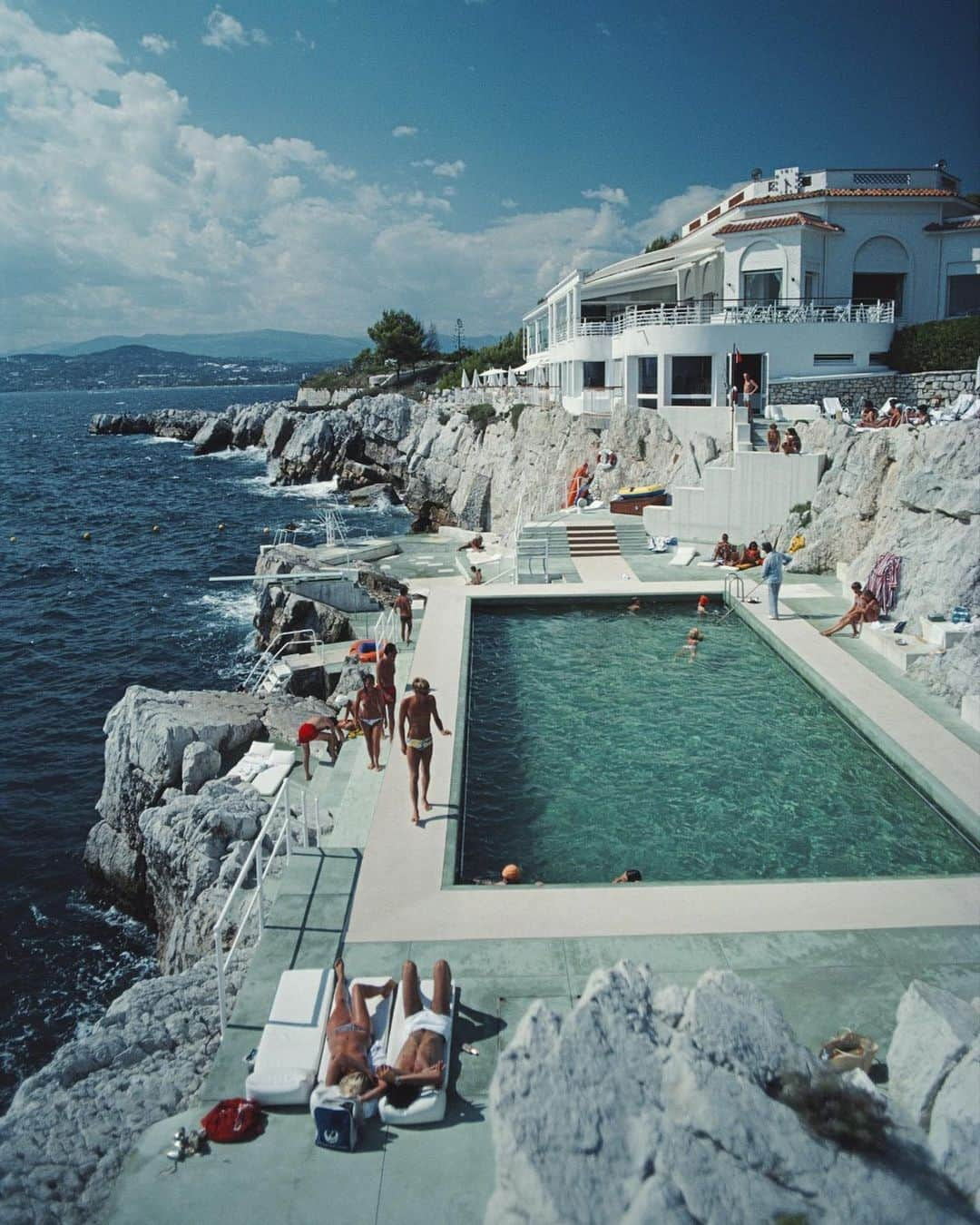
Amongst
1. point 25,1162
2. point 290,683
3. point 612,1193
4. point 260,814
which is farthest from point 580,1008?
point 290,683

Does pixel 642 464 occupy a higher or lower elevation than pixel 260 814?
higher

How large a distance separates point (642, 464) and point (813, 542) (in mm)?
10178

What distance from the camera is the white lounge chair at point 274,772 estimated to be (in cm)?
1291

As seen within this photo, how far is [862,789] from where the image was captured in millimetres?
11656

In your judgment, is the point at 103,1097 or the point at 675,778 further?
the point at 675,778

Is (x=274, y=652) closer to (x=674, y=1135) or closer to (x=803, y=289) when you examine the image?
(x=803, y=289)

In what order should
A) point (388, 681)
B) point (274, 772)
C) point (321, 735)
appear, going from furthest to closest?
point (321, 735)
point (274, 772)
point (388, 681)

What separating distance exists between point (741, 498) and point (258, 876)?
1892 cm

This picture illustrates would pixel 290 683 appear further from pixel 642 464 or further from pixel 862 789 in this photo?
pixel 642 464

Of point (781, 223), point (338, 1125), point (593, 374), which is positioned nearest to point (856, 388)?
point (781, 223)

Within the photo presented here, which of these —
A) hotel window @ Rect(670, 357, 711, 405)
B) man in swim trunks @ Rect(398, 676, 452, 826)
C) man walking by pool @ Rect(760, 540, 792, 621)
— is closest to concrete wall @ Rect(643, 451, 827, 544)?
man walking by pool @ Rect(760, 540, 792, 621)

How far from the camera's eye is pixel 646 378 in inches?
1341

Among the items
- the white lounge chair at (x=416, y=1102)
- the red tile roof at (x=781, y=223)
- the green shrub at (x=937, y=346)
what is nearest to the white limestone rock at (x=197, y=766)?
the white lounge chair at (x=416, y=1102)

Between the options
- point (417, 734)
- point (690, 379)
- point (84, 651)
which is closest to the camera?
Result: point (417, 734)
